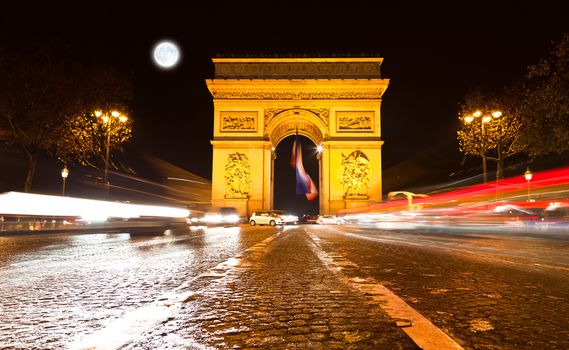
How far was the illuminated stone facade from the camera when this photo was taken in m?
37.7

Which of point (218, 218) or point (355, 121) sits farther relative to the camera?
point (355, 121)

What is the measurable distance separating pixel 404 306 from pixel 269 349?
1346 mm

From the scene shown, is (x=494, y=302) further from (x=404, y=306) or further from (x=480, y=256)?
(x=480, y=256)

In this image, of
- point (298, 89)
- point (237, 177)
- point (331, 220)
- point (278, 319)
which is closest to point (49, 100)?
point (237, 177)

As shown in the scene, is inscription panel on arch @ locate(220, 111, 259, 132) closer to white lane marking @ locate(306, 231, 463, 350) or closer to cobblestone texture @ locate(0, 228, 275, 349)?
cobblestone texture @ locate(0, 228, 275, 349)

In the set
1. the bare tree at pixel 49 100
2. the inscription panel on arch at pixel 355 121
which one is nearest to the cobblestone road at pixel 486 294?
the bare tree at pixel 49 100

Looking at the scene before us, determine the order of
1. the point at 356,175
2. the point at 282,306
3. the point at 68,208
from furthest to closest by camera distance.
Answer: the point at 356,175, the point at 68,208, the point at 282,306

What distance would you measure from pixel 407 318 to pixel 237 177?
35145 mm

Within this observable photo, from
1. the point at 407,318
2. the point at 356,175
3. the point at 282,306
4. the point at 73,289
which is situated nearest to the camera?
the point at 407,318

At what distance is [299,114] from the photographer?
128ft

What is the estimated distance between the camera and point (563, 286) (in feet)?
14.2

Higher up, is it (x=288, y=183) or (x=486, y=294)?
(x=288, y=183)

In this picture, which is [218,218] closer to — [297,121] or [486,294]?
[297,121]

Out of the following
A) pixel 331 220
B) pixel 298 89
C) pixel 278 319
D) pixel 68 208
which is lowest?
pixel 278 319
